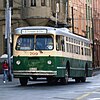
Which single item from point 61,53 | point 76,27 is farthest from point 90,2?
point 61,53

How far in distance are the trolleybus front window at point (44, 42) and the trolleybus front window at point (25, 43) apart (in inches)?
12.5

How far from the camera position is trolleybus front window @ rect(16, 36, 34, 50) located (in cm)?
2611

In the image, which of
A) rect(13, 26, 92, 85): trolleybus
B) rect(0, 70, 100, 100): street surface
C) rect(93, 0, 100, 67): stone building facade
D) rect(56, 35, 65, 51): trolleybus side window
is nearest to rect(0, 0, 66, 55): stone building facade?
rect(56, 35, 65, 51): trolleybus side window

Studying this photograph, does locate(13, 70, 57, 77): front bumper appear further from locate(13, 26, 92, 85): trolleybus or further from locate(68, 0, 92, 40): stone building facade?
locate(68, 0, 92, 40): stone building facade

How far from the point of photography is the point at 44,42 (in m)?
26.0

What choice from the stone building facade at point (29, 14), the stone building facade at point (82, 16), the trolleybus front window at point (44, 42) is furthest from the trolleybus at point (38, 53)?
the stone building facade at point (82, 16)

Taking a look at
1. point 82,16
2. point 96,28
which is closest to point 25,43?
point 82,16

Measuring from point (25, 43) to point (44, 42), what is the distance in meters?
1.02

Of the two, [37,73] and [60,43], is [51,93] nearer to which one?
[37,73]

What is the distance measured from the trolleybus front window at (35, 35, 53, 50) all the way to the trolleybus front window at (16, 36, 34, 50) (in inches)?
12.5

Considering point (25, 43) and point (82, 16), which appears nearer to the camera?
point (25, 43)

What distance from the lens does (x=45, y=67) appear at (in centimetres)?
2586

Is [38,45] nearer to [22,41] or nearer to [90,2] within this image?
[22,41]

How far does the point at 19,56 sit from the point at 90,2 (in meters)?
57.3
